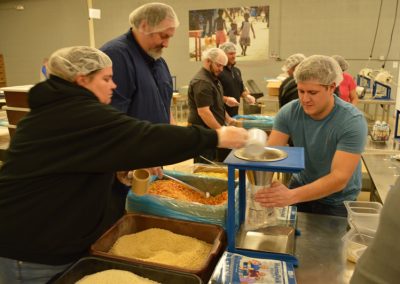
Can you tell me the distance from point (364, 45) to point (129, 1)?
527cm

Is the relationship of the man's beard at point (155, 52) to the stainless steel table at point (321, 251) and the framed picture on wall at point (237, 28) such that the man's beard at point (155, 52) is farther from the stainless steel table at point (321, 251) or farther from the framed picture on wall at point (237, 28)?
the framed picture on wall at point (237, 28)

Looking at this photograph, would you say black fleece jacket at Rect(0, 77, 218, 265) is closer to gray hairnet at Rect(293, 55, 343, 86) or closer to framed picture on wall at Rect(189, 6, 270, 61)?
gray hairnet at Rect(293, 55, 343, 86)

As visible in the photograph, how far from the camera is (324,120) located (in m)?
1.64

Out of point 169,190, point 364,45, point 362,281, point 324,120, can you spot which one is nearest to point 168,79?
point 169,190

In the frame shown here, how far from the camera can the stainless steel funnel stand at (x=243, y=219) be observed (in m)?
1.13

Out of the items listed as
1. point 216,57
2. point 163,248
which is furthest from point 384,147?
point 163,248

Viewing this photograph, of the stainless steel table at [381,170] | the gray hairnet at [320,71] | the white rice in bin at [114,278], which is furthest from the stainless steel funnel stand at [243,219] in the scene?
the stainless steel table at [381,170]

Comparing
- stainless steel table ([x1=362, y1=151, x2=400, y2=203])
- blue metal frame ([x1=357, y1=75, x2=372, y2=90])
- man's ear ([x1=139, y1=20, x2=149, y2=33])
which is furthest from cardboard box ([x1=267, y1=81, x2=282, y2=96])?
man's ear ([x1=139, y1=20, x2=149, y2=33])

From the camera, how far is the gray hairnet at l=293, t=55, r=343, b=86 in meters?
1.59

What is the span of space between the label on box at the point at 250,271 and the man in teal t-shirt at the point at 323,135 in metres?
0.27

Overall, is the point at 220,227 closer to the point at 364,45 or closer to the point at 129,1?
the point at 364,45

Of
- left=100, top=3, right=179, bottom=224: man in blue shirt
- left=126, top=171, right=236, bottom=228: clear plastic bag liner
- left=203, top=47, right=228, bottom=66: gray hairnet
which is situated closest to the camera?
left=126, top=171, right=236, bottom=228: clear plastic bag liner

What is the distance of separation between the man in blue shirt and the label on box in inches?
26.5

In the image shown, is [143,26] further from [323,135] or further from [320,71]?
[323,135]
